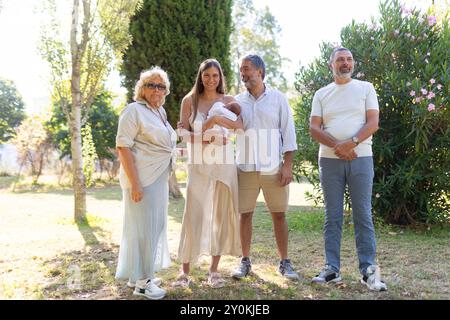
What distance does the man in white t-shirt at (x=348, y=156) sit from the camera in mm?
4105

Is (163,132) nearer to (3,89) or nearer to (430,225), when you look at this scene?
(430,225)

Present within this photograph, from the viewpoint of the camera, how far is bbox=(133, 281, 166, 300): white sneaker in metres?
3.87

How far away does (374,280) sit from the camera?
13.3 feet

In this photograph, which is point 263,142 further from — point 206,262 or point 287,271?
point 206,262

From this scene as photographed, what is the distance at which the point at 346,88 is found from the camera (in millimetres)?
4195

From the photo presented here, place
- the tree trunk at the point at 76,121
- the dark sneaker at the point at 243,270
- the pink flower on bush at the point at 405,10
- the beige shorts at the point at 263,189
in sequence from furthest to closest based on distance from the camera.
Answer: the tree trunk at the point at 76,121 → the pink flower on bush at the point at 405,10 → the dark sneaker at the point at 243,270 → the beige shorts at the point at 263,189

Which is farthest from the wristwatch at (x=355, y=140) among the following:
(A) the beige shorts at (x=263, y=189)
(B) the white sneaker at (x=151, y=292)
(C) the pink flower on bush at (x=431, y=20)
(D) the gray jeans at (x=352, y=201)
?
(C) the pink flower on bush at (x=431, y=20)

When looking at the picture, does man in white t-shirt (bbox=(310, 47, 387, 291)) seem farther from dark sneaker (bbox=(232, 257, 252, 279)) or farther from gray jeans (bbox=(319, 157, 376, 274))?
dark sneaker (bbox=(232, 257, 252, 279))

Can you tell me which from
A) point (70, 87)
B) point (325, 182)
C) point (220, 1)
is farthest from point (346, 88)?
point (220, 1)

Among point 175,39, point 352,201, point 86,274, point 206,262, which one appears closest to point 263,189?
point 352,201

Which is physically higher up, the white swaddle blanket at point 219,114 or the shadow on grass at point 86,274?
the white swaddle blanket at point 219,114

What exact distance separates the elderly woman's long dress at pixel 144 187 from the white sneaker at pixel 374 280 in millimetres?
1865

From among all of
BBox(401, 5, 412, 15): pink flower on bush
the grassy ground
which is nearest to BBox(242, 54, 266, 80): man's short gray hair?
the grassy ground

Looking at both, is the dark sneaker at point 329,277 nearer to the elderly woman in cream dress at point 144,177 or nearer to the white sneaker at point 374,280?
the white sneaker at point 374,280
